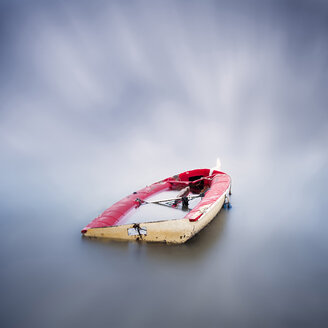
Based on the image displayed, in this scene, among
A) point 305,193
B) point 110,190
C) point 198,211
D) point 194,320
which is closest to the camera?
point 194,320

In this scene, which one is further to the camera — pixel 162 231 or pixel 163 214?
pixel 163 214

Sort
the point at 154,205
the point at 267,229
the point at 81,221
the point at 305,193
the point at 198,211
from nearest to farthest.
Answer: the point at 198,211
the point at 267,229
the point at 81,221
the point at 154,205
the point at 305,193

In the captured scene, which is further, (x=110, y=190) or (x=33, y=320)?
(x=110, y=190)

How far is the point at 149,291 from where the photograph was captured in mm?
3576

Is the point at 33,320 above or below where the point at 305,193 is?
below

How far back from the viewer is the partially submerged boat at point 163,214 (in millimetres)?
4348

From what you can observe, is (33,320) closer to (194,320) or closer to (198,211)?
(194,320)

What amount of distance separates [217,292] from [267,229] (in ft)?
8.79

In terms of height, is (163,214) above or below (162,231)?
above

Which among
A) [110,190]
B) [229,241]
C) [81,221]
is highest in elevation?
[110,190]

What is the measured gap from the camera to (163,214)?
625 cm

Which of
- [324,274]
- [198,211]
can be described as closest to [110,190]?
[198,211]

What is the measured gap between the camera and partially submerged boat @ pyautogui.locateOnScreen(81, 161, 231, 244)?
4.35 metres

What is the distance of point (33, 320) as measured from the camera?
3059mm
